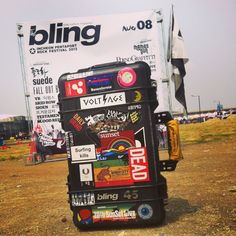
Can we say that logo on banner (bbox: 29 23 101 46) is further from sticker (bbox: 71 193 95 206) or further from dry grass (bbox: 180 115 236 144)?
sticker (bbox: 71 193 95 206)

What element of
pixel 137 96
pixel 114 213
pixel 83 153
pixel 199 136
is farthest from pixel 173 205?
pixel 199 136

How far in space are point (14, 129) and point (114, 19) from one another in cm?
4779

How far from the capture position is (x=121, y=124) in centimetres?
407

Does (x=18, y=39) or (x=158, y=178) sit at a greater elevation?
(x=18, y=39)

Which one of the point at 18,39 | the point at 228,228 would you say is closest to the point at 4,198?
the point at 228,228

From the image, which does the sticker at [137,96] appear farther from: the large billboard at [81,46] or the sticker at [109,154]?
the large billboard at [81,46]

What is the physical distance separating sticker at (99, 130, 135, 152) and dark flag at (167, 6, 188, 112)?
7197 millimetres

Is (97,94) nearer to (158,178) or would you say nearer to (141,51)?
(158,178)

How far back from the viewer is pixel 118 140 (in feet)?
13.4

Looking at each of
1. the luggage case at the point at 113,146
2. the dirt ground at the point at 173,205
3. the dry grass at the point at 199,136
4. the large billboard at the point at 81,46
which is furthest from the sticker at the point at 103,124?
the dry grass at the point at 199,136

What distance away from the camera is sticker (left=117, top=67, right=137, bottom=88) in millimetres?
3984

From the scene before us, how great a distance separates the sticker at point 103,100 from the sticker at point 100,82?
9 cm

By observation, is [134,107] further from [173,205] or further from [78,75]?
[173,205]

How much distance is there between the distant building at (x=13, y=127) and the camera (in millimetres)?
53444
